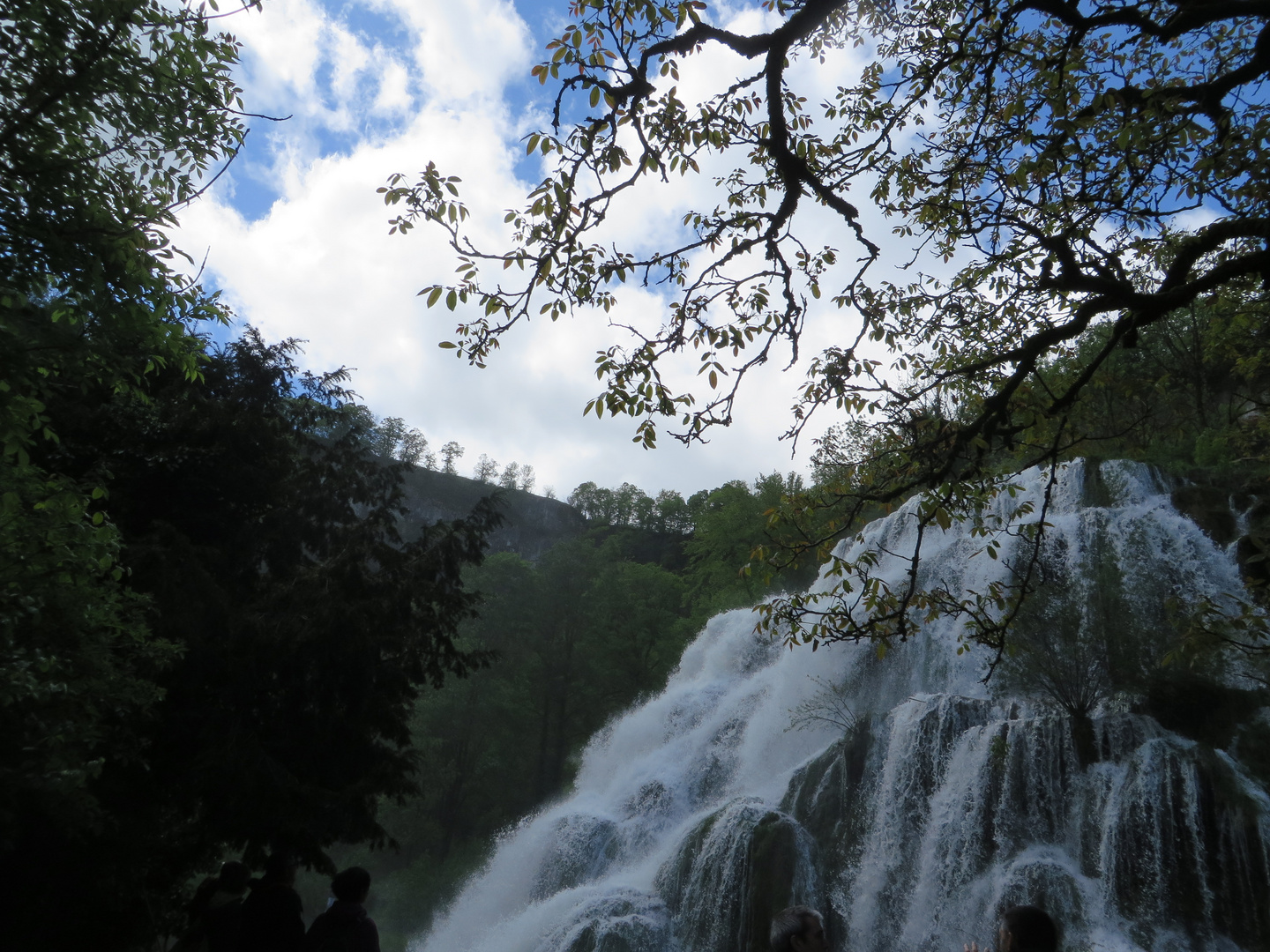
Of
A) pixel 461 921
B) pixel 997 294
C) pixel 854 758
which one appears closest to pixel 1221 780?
pixel 854 758

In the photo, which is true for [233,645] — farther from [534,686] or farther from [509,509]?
[509,509]

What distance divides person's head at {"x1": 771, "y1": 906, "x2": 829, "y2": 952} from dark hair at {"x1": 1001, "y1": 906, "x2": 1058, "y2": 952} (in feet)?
2.19

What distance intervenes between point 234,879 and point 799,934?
3.66 metres

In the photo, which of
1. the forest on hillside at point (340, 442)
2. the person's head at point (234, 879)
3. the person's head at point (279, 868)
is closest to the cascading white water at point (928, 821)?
the forest on hillside at point (340, 442)

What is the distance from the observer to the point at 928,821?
470 inches

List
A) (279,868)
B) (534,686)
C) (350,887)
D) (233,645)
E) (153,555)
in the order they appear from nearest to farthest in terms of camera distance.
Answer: (350,887) → (279,868) → (153,555) → (233,645) → (534,686)

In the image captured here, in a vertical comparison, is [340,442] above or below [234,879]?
above

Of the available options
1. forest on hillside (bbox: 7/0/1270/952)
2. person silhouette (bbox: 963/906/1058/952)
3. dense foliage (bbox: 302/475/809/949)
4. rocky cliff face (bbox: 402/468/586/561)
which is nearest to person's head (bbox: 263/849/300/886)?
forest on hillside (bbox: 7/0/1270/952)

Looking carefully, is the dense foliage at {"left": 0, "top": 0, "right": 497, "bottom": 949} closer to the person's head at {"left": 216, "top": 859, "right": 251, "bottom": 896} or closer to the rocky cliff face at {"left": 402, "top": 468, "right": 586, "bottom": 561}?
the person's head at {"left": 216, "top": 859, "right": 251, "bottom": 896}

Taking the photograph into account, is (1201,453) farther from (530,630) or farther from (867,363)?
(530,630)

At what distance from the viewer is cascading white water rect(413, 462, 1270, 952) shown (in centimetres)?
977

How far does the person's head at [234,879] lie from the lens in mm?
4852

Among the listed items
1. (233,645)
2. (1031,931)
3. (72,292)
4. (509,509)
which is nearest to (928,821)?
(233,645)

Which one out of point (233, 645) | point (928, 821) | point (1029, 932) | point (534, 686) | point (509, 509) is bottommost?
point (928, 821)
